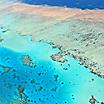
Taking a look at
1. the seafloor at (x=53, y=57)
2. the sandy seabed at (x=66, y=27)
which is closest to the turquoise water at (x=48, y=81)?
the seafloor at (x=53, y=57)

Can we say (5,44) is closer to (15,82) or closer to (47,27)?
(47,27)

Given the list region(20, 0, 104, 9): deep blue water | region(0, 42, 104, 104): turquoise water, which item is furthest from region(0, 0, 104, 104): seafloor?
region(20, 0, 104, 9): deep blue water

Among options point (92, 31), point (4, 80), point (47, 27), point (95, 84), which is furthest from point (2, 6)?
point (95, 84)

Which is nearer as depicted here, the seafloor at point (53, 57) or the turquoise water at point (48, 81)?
the turquoise water at point (48, 81)

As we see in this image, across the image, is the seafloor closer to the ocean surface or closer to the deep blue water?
the ocean surface

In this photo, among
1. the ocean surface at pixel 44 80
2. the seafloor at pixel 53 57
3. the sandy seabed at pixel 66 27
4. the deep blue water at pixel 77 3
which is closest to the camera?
the ocean surface at pixel 44 80

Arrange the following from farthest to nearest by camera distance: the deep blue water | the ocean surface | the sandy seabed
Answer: the deep blue water → the sandy seabed → the ocean surface

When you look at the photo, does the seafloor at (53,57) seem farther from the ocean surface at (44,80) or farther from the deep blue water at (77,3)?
the deep blue water at (77,3)

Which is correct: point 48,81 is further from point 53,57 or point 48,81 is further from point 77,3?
point 77,3

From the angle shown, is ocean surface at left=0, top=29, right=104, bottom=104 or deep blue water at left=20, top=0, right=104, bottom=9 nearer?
ocean surface at left=0, top=29, right=104, bottom=104
